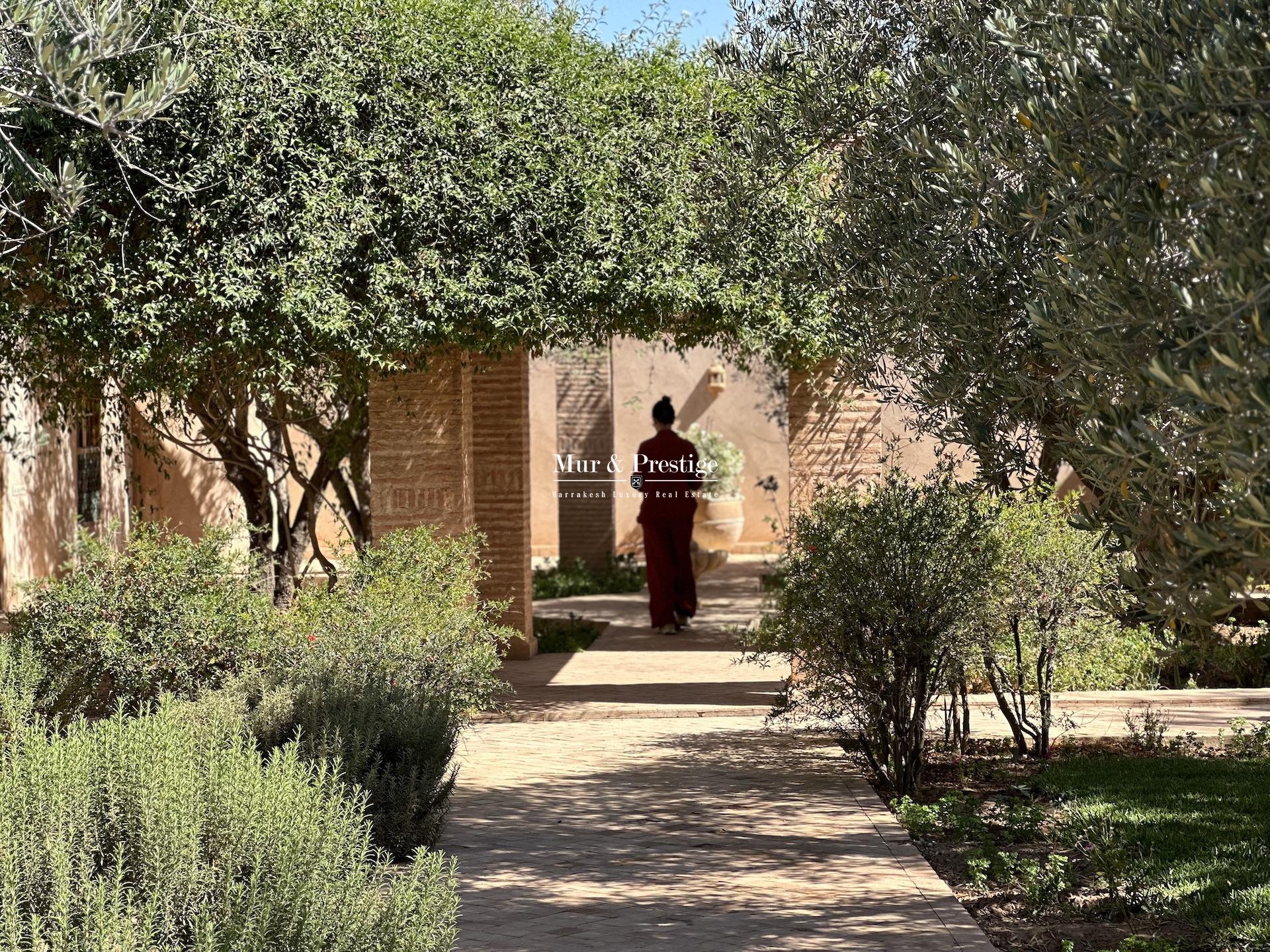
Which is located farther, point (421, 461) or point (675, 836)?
point (421, 461)

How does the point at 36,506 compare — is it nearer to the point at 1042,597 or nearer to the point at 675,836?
the point at 675,836

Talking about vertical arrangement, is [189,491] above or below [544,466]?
below

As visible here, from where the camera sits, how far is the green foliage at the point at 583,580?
17.2m

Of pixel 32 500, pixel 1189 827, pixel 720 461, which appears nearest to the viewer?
pixel 1189 827

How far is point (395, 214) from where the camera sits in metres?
8.47

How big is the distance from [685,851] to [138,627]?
3.27m

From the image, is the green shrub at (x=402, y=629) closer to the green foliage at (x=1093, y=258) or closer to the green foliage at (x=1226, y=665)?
the green foliage at (x=1093, y=258)

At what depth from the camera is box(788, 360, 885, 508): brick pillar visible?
32.6 feet

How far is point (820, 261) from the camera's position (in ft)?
18.8

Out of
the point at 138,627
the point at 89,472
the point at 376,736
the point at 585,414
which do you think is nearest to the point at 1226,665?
the point at 376,736

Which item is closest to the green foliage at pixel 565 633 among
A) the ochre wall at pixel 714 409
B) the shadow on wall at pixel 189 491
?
the shadow on wall at pixel 189 491

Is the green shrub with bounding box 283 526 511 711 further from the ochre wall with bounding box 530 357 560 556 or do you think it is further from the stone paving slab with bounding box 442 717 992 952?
the ochre wall with bounding box 530 357 560 556

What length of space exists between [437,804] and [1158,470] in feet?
12.6

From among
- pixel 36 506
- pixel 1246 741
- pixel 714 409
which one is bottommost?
pixel 1246 741
